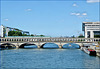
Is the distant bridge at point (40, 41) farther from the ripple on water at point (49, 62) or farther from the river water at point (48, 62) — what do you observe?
the river water at point (48, 62)

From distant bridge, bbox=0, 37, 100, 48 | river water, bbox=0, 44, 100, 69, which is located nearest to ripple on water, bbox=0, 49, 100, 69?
river water, bbox=0, 44, 100, 69

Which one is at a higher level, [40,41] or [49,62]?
[40,41]

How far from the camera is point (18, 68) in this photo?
6072cm

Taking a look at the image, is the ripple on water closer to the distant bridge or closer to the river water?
the river water

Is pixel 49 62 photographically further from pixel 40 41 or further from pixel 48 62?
pixel 40 41

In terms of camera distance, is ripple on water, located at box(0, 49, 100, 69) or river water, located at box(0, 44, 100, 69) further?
ripple on water, located at box(0, 49, 100, 69)

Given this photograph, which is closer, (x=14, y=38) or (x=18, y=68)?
(x=18, y=68)

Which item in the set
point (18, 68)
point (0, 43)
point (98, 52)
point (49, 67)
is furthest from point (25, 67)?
point (0, 43)

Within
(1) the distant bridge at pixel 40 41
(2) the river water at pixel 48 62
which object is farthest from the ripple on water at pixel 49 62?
(1) the distant bridge at pixel 40 41

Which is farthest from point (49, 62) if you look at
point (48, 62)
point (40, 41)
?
point (40, 41)

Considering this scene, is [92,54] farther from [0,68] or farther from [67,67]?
[0,68]

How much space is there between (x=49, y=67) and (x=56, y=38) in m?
110

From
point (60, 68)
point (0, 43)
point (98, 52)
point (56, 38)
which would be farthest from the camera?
point (56, 38)

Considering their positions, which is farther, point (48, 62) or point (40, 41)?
point (40, 41)
